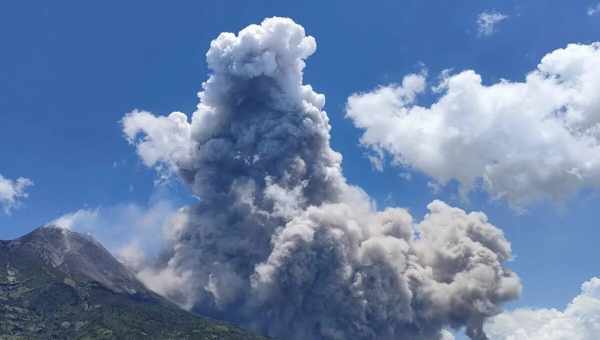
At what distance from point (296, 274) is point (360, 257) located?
25.3m

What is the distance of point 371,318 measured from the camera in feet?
648

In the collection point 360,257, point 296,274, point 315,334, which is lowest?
point 315,334

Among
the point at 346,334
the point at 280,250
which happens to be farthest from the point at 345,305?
the point at 280,250

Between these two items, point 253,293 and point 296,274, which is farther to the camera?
point 253,293

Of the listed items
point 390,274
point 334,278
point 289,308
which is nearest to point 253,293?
point 289,308

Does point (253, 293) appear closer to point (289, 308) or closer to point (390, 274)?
point (289, 308)

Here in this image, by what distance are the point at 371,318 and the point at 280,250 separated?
39.5 m

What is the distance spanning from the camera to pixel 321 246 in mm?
192125

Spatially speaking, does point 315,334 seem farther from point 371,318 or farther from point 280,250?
point 280,250

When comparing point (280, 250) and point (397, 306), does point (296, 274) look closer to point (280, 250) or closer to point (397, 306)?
point (280, 250)

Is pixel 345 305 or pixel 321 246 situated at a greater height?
pixel 321 246

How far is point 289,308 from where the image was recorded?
196875mm

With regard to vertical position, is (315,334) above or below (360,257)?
below

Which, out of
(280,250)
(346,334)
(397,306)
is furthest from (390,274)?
(280,250)
